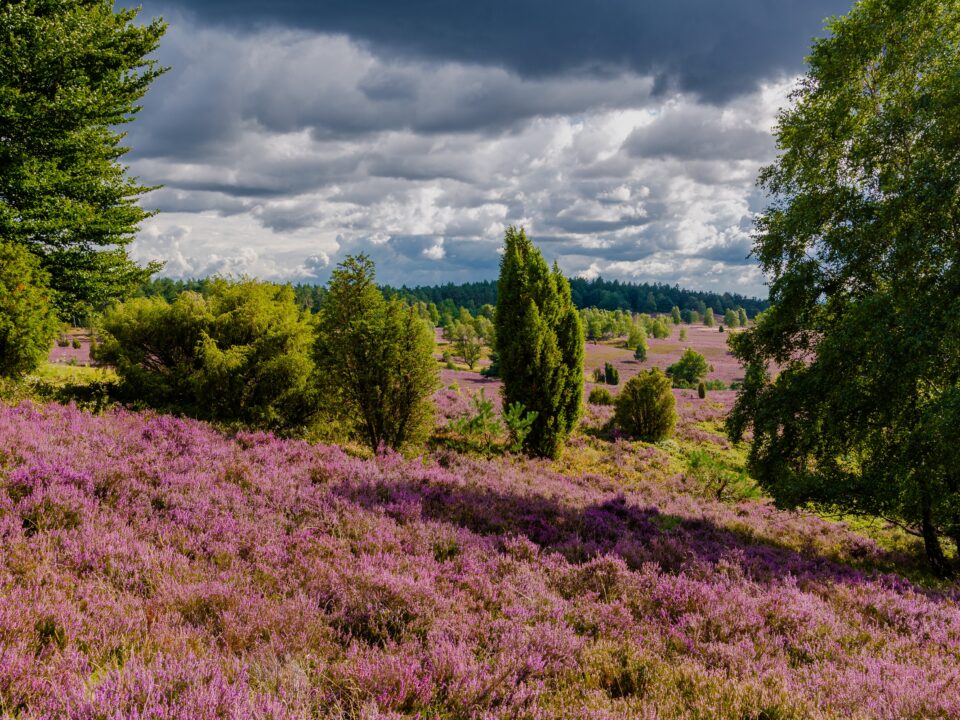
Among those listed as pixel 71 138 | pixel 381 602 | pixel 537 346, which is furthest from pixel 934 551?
pixel 71 138

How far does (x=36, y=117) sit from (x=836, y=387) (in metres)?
21.4

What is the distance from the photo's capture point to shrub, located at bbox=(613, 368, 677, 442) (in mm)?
22578

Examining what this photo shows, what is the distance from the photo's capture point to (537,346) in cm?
1672

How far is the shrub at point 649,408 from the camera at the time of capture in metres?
22.6

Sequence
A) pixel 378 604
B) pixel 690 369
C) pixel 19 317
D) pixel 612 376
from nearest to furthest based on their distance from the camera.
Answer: pixel 378 604, pixel 19 317, pixel 612 376, pixel 690 369

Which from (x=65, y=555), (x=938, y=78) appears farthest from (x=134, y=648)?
(x=938, y=78)

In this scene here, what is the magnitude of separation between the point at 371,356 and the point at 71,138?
12054 mm

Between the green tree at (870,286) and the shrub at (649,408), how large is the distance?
34.4 feet

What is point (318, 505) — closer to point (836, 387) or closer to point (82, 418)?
point (82, 418)

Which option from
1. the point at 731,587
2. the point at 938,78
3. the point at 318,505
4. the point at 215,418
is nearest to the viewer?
the point at 731,587

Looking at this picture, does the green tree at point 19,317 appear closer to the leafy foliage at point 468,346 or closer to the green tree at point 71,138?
the green tree at point 71,138

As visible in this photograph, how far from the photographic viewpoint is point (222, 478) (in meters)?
7.53

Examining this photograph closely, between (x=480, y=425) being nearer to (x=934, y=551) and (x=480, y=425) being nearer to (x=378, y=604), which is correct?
(x=934, y=551)

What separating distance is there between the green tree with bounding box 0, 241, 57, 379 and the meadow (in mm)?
2081
